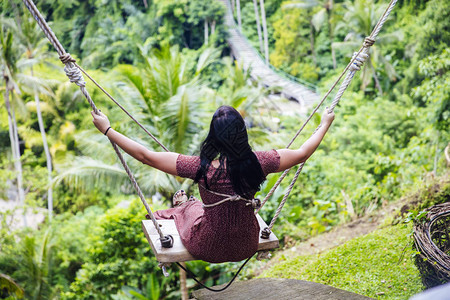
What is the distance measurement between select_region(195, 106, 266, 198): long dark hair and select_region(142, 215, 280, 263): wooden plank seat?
1.21 feet

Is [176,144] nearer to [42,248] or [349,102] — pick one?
[42,248]

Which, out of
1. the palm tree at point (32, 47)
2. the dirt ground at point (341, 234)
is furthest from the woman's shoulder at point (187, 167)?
the palm tree at point (32, 47)

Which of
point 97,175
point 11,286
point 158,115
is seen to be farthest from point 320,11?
point 11,286

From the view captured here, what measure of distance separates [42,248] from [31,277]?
0.53 metres

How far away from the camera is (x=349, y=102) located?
14.2m

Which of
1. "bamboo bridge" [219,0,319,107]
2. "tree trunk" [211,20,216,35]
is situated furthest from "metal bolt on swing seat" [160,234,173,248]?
"tree trunk" [211,20,216,35]

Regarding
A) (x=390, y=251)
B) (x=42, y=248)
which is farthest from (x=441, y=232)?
(x=42, y=248)

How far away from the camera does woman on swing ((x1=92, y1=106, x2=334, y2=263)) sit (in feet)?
5.85

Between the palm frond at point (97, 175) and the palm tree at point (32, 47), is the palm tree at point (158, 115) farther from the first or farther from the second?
the palm tree at point (32, 47)

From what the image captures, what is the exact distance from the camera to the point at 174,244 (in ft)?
6.74

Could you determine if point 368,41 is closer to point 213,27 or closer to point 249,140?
point 249,140

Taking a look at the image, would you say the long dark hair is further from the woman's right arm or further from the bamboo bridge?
the bamboo bridge

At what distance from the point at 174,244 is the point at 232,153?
0.56 m

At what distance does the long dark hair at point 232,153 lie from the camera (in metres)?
1.76
